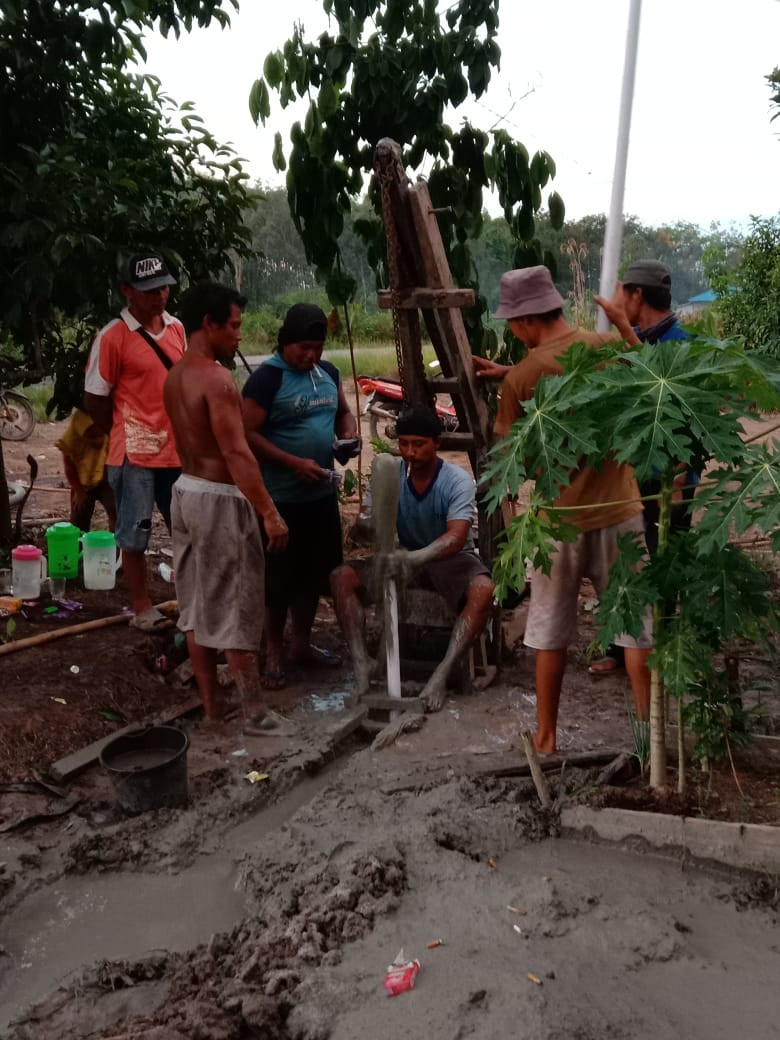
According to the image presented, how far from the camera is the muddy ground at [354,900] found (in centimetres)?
278

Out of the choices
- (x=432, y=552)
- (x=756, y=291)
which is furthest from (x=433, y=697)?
(x=756, y=291)

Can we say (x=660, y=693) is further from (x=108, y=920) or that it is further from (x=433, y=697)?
(x=108, y=920)

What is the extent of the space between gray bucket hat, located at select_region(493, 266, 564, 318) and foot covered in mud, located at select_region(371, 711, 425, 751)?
195 cm

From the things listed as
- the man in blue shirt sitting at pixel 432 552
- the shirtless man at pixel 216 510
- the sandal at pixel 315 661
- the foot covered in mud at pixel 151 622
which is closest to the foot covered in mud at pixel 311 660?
the sandal at pixel 315 661

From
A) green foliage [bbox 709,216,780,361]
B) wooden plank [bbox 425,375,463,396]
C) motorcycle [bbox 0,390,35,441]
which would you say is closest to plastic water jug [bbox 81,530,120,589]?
wooden plank [bbox 425,375,463,396]

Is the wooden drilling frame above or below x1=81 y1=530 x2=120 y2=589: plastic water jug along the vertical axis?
above

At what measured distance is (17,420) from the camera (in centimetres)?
1432

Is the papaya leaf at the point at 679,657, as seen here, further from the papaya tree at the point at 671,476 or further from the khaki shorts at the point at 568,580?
the khaki shorts at the point at 568,580

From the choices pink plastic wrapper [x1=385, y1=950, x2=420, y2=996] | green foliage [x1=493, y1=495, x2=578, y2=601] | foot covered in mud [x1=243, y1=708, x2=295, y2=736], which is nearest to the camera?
pink plastic wrapper [x1=385, y1=950, x2=420, y2=996]

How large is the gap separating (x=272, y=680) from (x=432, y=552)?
1.19 metres

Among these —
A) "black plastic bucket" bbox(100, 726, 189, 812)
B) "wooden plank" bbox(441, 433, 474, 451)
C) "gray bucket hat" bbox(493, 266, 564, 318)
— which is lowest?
"black plastic bucket" bbox(100, 726, 189, 812)

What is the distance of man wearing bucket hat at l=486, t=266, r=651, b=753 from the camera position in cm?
419

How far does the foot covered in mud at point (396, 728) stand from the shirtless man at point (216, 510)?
576mm

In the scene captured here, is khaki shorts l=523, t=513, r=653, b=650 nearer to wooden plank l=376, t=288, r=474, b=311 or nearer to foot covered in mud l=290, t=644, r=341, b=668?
wooden plank l=376, t=288, r=474, b=311
